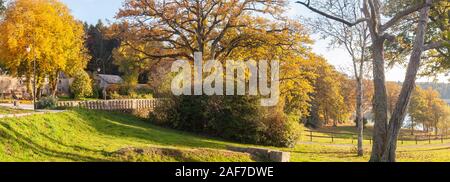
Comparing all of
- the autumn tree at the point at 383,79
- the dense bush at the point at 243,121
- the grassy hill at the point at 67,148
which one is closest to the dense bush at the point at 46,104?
the grassy hill at the point at 67,148

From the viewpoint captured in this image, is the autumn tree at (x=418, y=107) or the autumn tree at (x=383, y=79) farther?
the autumn tree at (x=418, y=107)

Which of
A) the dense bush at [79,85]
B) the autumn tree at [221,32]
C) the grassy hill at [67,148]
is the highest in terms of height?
the autumn tree at [221,32]

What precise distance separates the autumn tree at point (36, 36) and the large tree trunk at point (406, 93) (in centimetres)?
2934

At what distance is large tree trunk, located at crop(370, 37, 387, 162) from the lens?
13.2 m

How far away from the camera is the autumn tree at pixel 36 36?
122 ft

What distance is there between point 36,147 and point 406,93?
10684 mm

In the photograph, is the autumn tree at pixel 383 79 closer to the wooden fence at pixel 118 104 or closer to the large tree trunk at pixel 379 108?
the large tree trunk at pixel 379 108

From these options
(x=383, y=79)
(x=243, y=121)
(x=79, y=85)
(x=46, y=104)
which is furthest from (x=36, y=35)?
(x=383, y=79)

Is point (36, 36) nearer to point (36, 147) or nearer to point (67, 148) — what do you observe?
point (67, 148)

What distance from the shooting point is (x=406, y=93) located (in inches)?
495

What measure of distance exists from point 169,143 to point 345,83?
162 ft
